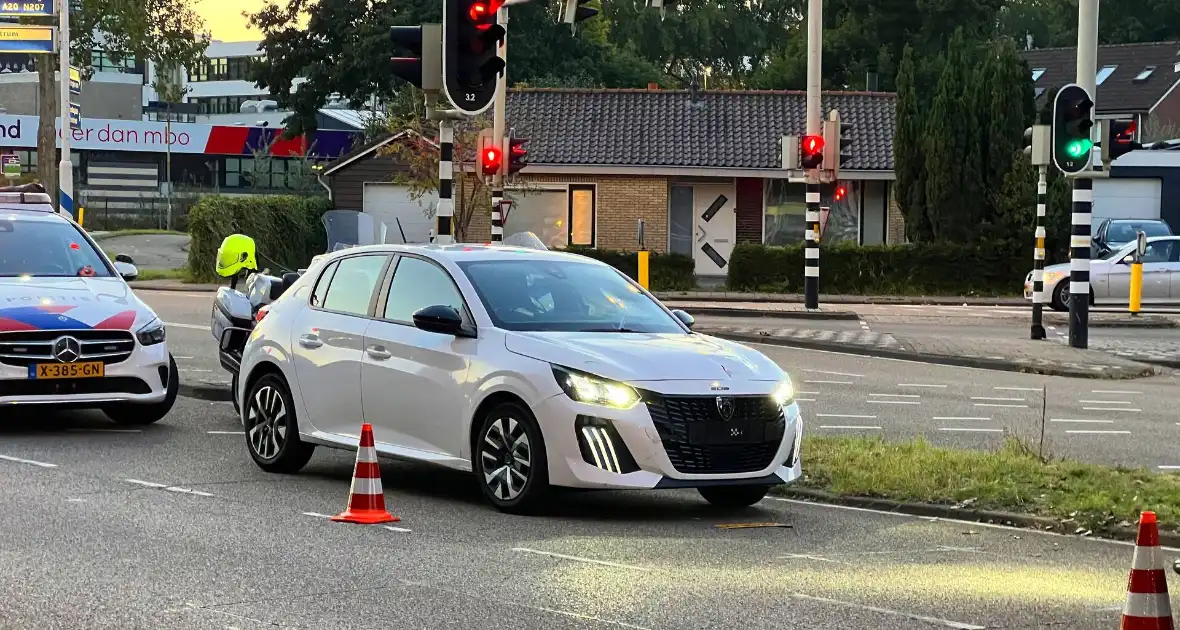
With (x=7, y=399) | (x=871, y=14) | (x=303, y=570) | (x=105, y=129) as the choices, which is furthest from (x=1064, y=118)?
(x=105, y=129)

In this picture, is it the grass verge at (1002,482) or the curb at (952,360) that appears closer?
the grass verge at (1002,482)

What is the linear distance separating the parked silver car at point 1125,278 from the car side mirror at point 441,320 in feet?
81.1

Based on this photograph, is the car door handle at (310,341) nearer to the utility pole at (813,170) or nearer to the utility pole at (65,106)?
the utility pole at (65,106)

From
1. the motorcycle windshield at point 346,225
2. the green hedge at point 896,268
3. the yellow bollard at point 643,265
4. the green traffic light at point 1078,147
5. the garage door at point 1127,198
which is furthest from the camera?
the garage door at point 1127,198

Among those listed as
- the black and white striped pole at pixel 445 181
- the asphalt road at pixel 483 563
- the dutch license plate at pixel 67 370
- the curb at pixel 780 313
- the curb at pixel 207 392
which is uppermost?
the black and white striped pole at pixel 445 181

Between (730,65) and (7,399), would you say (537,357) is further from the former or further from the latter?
(730,65)

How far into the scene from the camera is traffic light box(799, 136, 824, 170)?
30312 mm

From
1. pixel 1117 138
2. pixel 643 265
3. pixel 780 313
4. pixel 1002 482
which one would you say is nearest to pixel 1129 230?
pixel 643 265

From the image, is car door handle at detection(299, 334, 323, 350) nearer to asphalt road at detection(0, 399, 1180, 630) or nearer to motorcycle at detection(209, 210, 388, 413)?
asphalt road at detection(0, 399, 1180, 630)

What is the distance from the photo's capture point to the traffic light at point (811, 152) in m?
30.3

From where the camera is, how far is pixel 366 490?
979cm

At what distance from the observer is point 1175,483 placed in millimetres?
10891

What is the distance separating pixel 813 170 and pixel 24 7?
552 inches

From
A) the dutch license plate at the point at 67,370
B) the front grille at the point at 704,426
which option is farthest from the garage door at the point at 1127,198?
the front grille at the point at 704,426
